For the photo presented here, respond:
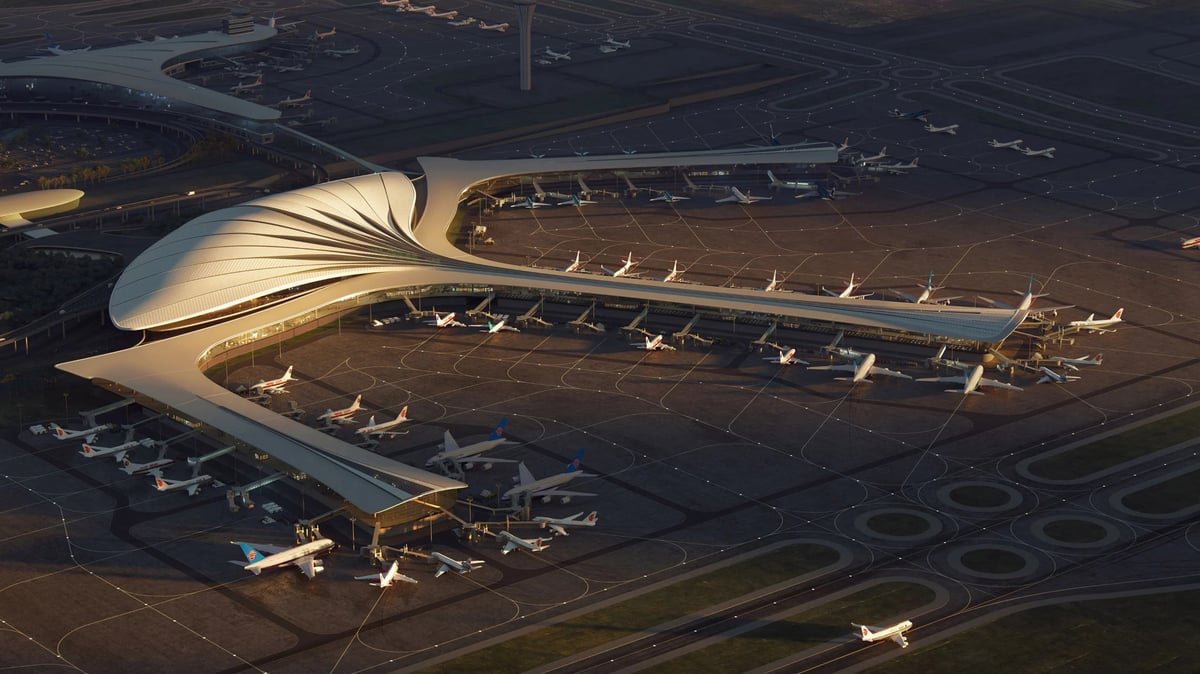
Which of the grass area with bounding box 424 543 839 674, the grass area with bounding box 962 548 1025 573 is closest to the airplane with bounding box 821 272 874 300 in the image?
the grass area with bounding box 962 548 1025 573

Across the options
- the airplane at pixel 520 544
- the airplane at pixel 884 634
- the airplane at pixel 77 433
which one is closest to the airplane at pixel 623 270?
the airplane at pixel 520 544

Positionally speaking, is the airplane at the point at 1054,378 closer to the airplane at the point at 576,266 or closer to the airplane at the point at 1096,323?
the airplane at the point at 1096,323

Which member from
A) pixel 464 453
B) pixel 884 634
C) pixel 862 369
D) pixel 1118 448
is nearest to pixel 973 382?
pixel 862 369

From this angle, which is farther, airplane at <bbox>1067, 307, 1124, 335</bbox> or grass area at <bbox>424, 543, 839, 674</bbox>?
airplane at <bbox>1067, 307, 1124, 335</bbox>

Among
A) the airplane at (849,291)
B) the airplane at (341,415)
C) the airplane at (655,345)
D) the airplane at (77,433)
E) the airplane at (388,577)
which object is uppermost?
the airplane at (849,291)

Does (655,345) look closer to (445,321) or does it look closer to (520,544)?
(445,321)

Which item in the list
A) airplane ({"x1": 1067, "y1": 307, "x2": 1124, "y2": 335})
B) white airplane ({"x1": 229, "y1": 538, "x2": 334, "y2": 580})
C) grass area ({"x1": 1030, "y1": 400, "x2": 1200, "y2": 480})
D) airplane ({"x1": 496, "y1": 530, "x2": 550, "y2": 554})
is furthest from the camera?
airplane ({"x1": 1067, "y1": 307, "x2": 1124, "y2": 335})

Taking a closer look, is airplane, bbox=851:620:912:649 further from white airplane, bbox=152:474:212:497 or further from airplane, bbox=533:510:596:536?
white airplane, bbox=152:474:212:497
